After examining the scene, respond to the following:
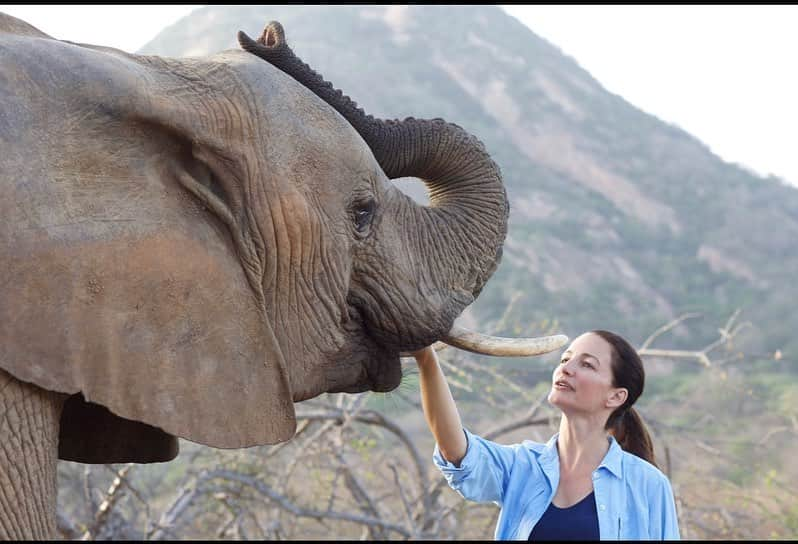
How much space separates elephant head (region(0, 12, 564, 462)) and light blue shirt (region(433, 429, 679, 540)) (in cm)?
47

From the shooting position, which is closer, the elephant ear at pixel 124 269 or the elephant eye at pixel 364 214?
the elephant ear at pixel 124 269

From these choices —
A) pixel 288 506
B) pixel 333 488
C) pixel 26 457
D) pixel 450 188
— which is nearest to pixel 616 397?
pixel 450 188

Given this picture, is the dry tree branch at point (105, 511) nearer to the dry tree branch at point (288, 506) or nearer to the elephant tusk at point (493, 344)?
the dry tree branch at point (288, 506)

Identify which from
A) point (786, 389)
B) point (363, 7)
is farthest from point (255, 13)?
point (786, 389)

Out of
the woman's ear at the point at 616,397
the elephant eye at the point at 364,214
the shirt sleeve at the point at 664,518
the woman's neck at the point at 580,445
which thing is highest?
the elephant eye at the point at 364,214

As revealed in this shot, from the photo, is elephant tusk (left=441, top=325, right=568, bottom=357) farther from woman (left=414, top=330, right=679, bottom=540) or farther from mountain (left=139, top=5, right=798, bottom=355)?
mountain (left=139, top=5, right=798, bottom=355)

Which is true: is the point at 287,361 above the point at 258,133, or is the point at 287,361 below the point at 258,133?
below

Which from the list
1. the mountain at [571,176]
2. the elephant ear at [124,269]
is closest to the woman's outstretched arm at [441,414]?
the elephant ear at [124,269]

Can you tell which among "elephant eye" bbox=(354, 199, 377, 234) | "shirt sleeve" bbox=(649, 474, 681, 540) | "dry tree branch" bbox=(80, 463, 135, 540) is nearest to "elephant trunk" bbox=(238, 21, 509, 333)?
"elephant eye" bbox=(354, 199, 377, 234)

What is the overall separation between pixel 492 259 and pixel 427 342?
32 centimetres

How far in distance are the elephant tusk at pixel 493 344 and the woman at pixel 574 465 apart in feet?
0.69

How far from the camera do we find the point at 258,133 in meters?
2.39

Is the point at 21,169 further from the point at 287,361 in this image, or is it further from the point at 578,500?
the point at 578,500

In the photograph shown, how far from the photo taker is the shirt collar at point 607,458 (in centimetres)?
296
